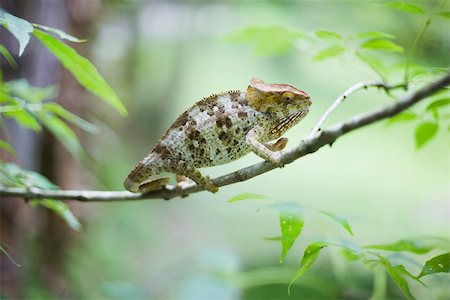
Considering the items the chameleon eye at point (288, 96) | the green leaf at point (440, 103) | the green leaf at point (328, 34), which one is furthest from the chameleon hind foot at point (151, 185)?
the green leaf at point (440, 103)

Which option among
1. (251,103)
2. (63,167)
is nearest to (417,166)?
(63,167)

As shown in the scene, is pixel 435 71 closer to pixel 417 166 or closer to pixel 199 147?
pixel 199 147

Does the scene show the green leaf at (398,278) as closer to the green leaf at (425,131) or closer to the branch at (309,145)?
the branch at (309,145)

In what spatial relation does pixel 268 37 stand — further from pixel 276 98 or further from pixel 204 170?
pixel 204 170

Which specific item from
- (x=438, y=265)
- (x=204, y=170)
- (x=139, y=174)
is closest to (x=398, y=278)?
(x=438, y=265)

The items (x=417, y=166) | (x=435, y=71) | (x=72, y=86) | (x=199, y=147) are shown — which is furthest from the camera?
(x=417, y=166)

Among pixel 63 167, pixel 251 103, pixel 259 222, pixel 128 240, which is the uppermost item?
pixel 251 103
